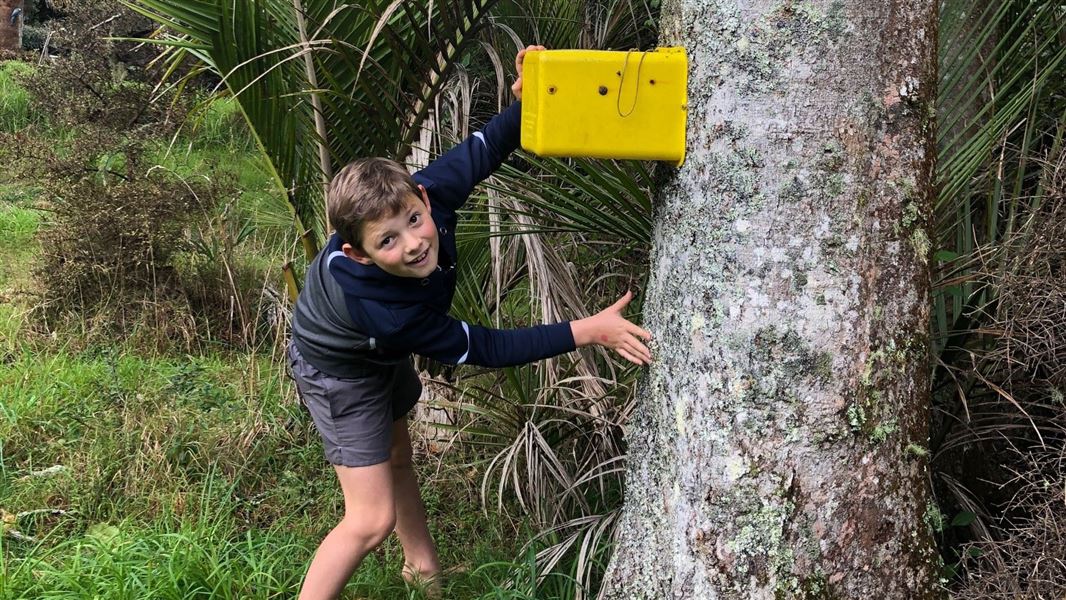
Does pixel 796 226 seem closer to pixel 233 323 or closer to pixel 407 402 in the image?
pixel 407 402

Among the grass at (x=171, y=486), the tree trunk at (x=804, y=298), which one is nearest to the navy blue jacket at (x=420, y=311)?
the tree trunk at (x=804, y=298)

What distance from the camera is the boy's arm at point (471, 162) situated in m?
1.99

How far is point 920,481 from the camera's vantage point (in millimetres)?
1564

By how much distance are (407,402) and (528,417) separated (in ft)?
1.50

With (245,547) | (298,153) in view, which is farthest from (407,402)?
(298,153)

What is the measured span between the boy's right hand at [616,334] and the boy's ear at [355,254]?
0.51m

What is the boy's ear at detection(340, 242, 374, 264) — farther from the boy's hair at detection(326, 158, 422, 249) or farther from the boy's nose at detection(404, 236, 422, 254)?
the boy's nose at detection(404, 236, 422, 254)

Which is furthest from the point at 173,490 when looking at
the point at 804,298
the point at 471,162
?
the point at 804,298

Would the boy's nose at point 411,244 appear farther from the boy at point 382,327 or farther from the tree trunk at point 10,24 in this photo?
the tree trunk at point 10,24

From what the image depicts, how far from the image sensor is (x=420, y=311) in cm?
184

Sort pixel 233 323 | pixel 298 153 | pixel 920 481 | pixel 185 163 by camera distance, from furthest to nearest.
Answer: pixel 185 163 → pixel 233 323 → pixel 298 153 → pixel 920 481

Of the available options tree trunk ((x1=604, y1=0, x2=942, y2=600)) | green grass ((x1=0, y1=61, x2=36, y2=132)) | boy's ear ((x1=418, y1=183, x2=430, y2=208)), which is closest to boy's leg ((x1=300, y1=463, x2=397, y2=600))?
boy's ear ((x1=418, y1=183, x2=430, y2=208))

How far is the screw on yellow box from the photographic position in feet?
4.85

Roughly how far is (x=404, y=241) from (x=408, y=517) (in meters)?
0.99
